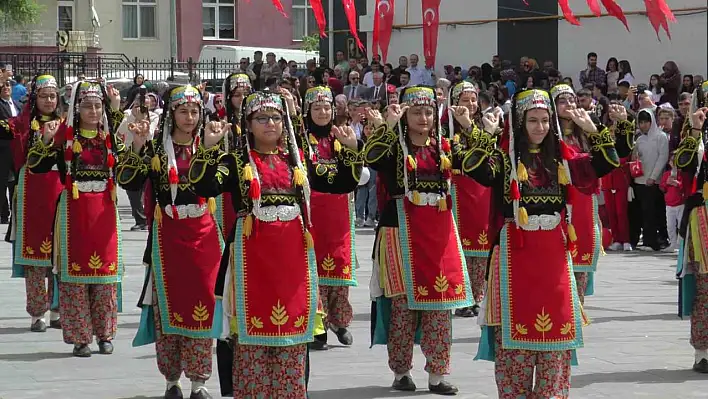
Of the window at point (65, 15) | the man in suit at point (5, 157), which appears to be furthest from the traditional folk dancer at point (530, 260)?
the window at point (65, 15)

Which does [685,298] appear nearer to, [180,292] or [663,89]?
[180,292]

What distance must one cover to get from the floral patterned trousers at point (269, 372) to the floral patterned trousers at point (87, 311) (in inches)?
114

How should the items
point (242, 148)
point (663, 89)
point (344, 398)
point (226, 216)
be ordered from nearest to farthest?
point (242, 148)
point (344, 398)
point (226, 216)
point (663, 89)

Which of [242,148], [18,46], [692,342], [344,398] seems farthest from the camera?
[18,46]

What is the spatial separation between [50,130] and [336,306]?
2.42 meters

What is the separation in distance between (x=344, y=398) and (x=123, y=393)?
4.42ft

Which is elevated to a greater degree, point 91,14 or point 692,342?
point 91,14

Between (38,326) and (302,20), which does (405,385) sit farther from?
(302,20)

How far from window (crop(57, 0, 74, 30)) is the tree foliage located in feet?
10.1

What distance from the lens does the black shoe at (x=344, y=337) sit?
10.2m

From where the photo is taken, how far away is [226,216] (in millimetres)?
10422

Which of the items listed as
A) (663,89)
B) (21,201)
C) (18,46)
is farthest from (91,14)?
(21,201)

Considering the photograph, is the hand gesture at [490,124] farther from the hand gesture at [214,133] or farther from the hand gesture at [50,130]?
the hand gesture at [50,130]

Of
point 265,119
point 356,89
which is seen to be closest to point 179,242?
point 265,119
